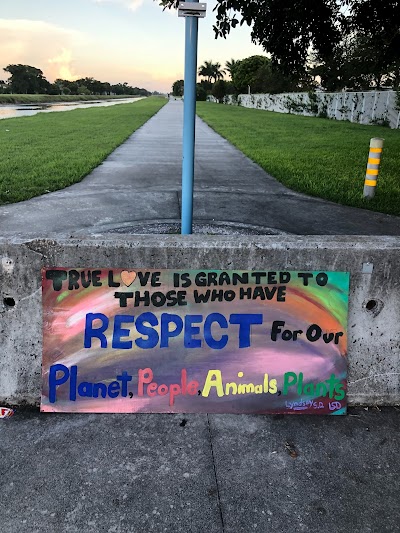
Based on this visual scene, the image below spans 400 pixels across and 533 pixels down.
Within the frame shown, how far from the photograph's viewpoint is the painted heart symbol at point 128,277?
3012 mm

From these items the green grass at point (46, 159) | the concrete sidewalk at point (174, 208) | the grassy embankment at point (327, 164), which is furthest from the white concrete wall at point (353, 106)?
the concrete sidewalk at point (174, 208)

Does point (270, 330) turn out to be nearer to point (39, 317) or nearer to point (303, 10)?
point (39, 317)

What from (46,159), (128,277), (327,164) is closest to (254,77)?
(327,164)

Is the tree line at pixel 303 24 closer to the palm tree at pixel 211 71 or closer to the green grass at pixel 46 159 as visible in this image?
the green grass at pixel 46 159

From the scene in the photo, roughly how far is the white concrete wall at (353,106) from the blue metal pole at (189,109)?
2687 centimetres

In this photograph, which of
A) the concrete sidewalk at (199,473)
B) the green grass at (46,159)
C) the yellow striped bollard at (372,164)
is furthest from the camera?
the green grass at (46,159)

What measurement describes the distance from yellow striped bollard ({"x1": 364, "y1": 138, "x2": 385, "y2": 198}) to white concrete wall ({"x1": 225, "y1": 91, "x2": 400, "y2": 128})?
22018 mm

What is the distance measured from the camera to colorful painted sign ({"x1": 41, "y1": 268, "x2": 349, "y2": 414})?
302 cm

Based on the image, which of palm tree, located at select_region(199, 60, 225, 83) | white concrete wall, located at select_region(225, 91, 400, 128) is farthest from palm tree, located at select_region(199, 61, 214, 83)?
white concrete wall, located at select_region(225, 91, 400, 128)

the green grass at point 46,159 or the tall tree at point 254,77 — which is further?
the tall tree at point 254,77

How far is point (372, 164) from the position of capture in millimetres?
8461

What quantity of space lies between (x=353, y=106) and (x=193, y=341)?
34046 mm

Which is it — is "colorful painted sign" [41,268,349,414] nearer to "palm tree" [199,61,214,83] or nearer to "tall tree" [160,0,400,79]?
"tall tree" [160,0,400,79]

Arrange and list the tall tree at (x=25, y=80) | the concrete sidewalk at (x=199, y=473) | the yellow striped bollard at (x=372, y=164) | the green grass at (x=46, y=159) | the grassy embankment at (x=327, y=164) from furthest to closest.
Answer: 1. the tall tree at (x=25, y=80)
2. the green grass at (x=46, y=159)
3. the grassy embankment at (x=327, y=164)
4. the yellow striped bollard at (x=372, y=164)
5. the concrete sidewalk at (x=199, y=473)
